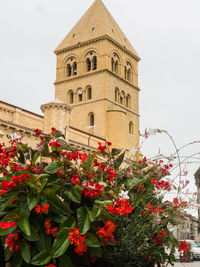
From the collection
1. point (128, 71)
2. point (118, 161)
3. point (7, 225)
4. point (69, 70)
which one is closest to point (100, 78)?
point (69, 70)

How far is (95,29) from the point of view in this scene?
4366 cm

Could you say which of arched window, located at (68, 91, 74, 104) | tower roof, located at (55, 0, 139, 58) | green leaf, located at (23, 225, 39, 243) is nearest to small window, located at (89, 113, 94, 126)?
arched window, located at (68, 91, 74, 104)

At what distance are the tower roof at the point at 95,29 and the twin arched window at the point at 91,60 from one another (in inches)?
65.5

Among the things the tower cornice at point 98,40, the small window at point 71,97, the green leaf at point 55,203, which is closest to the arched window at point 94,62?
the tower cornice at point 98,40

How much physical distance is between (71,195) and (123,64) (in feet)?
139

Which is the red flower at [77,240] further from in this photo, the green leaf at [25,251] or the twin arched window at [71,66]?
the twin arched window at [71,66]

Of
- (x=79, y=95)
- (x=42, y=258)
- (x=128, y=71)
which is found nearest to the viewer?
(x=42, y=258)

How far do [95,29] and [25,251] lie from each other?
42.8 meters

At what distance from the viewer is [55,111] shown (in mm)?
26078

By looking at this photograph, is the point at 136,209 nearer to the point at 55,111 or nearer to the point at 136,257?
the point at 136,257

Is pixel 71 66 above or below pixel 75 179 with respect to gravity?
above

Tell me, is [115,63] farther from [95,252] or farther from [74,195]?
[95,252]

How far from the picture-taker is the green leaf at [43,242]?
2839 millimetres

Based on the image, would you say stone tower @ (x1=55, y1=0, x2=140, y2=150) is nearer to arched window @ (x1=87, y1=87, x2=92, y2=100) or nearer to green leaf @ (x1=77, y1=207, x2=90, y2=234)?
arched window @ (x1=87, y1=87, x2=92, y2=100)
